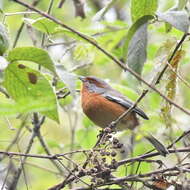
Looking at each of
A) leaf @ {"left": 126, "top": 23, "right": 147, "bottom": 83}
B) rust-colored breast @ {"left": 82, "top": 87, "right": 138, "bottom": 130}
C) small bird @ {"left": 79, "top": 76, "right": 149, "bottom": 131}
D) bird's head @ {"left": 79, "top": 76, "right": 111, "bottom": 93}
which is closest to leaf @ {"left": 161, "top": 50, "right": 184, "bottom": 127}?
leaf @ {"left": 126, "top": 23, "right": 147, "bottom": 83}

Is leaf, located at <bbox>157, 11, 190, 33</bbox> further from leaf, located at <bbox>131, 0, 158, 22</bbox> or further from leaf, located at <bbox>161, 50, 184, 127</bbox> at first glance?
leaf, located at <bbox>161, 50, 184, 127</bbox>

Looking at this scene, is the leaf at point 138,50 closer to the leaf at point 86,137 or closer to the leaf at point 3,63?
the leaf at point 3,63

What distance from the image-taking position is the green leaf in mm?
1901

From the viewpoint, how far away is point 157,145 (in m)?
2.85

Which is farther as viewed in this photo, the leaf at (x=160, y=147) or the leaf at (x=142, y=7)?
the leaf at (x=160, y=147)

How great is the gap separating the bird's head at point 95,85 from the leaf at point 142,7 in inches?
84.9

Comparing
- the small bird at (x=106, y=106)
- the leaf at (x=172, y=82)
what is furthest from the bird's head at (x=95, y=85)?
the leaf at (x=172, y=82)

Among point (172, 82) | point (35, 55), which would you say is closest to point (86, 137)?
point (172, 82)

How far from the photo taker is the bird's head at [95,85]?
4510 mm

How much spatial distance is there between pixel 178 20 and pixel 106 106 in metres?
2.27

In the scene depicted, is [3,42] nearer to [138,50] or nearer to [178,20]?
[138,50]

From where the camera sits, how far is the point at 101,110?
4.19m

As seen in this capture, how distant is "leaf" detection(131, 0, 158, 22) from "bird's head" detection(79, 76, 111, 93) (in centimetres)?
216

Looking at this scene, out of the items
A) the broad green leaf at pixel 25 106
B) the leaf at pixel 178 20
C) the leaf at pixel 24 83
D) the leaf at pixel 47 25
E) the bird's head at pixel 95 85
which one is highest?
the bird's head at pixel 95 85
